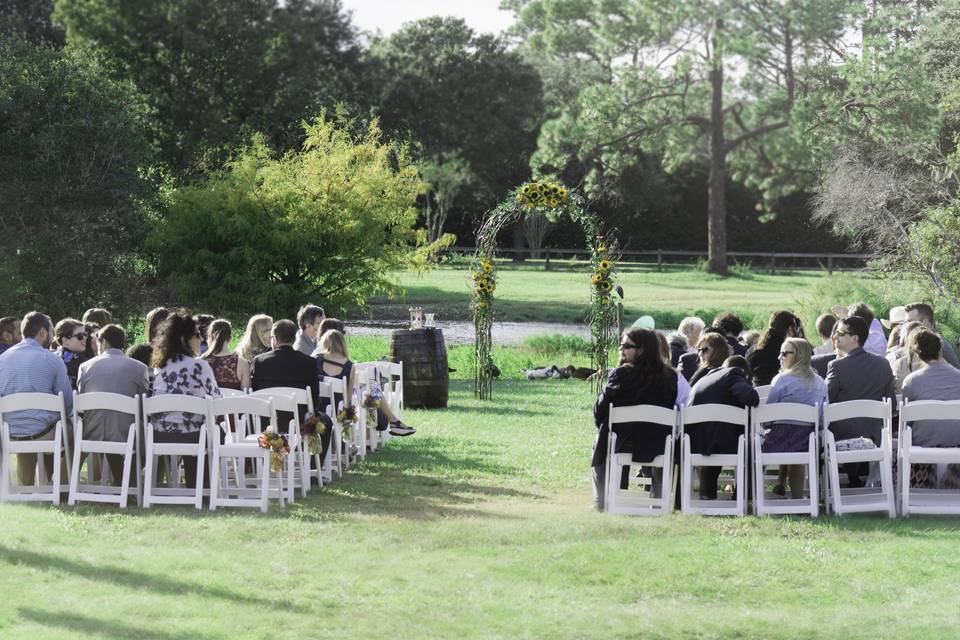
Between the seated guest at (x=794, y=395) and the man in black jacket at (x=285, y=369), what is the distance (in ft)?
12.5

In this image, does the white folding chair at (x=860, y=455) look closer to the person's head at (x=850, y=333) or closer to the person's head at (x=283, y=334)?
the person's head at (x=850, y=333)

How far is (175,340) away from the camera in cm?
1005

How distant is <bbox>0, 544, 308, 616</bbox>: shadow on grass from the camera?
284 inches

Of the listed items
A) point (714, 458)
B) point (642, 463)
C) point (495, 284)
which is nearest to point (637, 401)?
point (642, 463)

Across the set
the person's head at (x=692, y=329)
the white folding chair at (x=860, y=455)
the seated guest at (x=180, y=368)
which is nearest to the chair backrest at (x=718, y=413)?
the white folding chair at (x=860, y=455)

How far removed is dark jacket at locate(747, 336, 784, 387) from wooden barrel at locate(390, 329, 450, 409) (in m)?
6.13

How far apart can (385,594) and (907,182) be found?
32.0 metres

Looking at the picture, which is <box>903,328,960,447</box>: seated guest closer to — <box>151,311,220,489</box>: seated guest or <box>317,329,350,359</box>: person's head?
<box>317,329,350,359</box>: person's head

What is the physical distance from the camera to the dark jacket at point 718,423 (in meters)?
9.80

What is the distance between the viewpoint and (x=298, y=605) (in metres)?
7.12

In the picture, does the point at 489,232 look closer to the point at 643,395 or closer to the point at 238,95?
the point at 643,395

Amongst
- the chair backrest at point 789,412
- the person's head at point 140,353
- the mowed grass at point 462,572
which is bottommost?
the mowed grass at point 462,572

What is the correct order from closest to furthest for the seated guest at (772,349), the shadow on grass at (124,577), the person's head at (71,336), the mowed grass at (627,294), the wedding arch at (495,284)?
1. the shadow on grass at (124,577)
2. the seated guest at (772,349)
3. the person's head at (71,336)
4. the wedding arch at (495,284)
5. the mowed grass at (627,294)

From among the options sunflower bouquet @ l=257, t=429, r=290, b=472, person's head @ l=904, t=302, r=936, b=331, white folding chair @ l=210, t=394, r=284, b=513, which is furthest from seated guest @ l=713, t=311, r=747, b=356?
sunflower bouquet @ l=257, t=429, r=290, b=472
